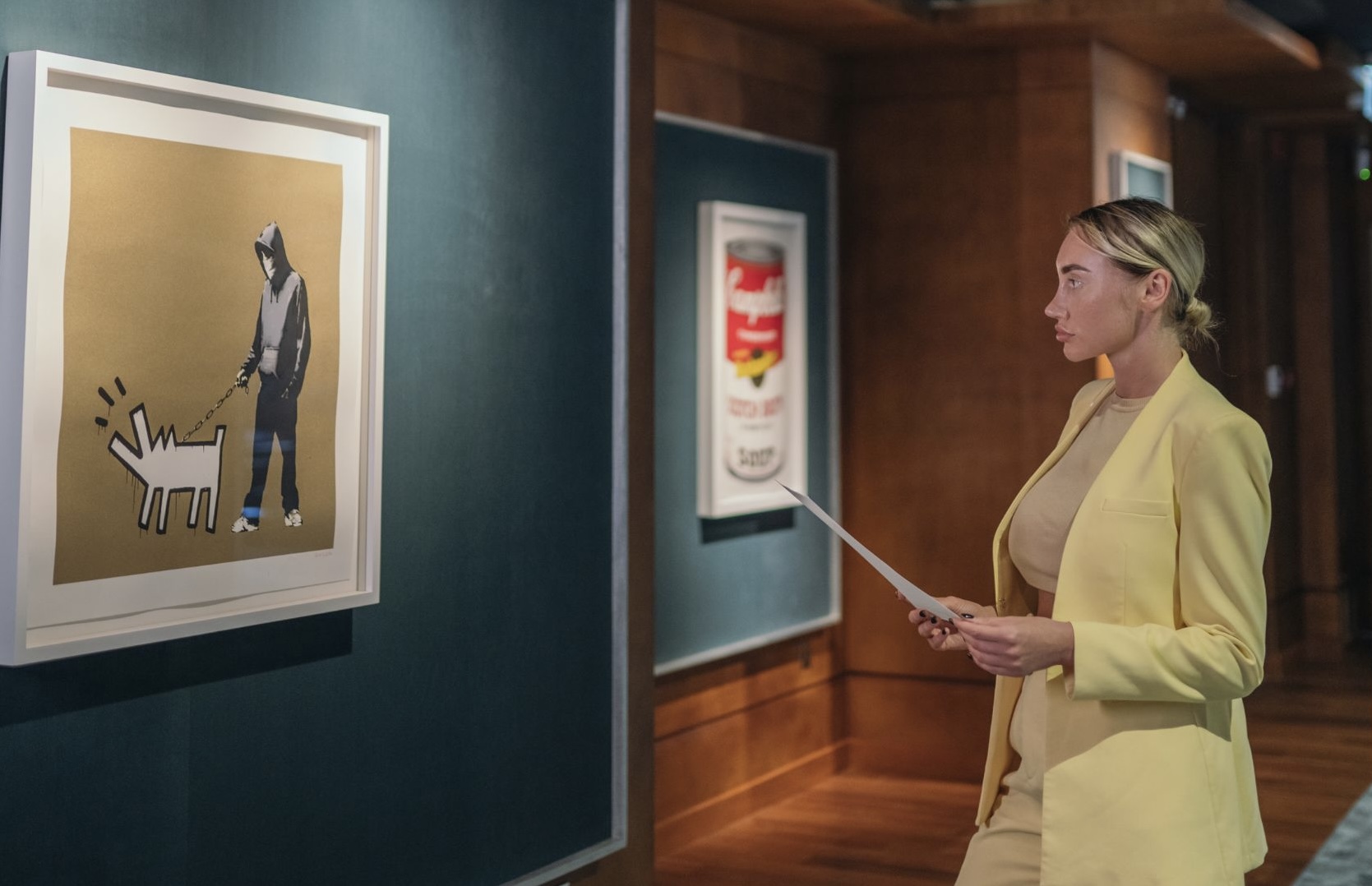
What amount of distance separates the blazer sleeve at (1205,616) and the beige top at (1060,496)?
0.22 meters

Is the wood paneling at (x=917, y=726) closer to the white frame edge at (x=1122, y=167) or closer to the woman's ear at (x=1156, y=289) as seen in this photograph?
the white frame edge at (x=1122, y=167)

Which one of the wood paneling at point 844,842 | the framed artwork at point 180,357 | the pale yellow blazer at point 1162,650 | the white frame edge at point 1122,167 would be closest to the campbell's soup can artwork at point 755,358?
the wood paneling at point 844,842

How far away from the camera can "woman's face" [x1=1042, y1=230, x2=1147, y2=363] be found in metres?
2.38

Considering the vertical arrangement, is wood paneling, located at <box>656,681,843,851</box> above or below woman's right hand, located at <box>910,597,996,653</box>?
below

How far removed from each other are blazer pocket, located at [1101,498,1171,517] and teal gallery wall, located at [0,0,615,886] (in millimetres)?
1550

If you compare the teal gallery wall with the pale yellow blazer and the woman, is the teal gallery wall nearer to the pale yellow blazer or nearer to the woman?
the woman

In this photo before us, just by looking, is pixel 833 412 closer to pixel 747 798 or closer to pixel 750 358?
pixel 750 358

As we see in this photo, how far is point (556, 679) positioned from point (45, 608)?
4.74ft

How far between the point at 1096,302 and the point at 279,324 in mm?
1490

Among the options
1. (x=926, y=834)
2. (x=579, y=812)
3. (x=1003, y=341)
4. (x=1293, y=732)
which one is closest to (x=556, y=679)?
(x=579, y=812)

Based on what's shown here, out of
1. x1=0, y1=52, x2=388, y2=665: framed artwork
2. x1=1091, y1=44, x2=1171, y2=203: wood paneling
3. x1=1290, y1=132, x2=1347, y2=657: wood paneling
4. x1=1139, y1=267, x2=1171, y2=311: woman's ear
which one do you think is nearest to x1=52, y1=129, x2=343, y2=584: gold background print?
x1=0, y1=52, x2=388, y2=665: framed artwork

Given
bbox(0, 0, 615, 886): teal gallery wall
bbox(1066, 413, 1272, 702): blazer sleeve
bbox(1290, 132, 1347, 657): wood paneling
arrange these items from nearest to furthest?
bbox(1066, 413, 1272, 702): blazer sleeve < bbox(0, 0, 615, 886): teal gallery wall < bbox(1290, 132, 1347, 657): wood paneling

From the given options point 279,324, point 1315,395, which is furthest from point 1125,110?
point 279,324

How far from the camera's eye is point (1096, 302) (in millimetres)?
2391
